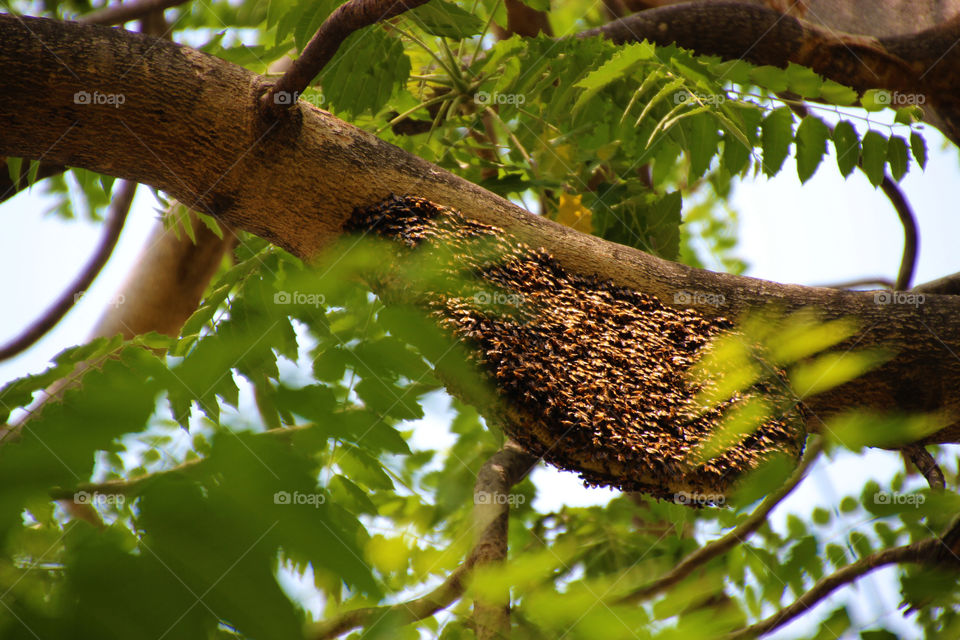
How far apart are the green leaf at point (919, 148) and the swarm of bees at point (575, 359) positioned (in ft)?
4.35

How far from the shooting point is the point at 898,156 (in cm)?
263

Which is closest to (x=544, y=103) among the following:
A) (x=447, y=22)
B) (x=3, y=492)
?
(x=447, y=22)

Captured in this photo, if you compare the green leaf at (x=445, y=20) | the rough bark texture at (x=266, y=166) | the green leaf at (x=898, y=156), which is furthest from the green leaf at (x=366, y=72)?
the green leaf at (x=898, y=156)

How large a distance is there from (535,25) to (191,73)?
115 inches

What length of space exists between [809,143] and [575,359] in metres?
1.40

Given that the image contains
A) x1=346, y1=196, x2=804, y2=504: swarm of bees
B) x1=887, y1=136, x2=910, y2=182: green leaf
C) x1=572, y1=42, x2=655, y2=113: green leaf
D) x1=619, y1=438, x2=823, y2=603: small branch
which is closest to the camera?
x1=346, y1=196, x2=804, y2=504: swarm of bees
